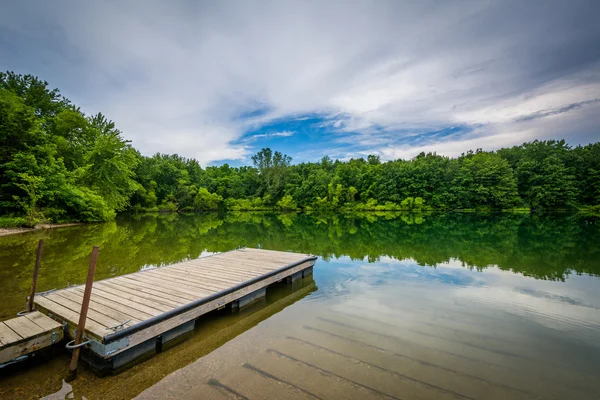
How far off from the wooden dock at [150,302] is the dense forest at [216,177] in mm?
17493

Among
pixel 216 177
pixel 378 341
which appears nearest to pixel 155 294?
pixel 378 341

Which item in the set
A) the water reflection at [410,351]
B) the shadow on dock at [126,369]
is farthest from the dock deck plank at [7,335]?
the water reflection at [410,351]

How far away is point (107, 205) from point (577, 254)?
3268cm

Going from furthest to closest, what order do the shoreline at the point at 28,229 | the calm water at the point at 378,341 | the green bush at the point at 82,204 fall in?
the green bush at the point at 82,204, the shoreline at the point at 28,229, the calm water at the point at 378,341

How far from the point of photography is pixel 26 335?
333 cm

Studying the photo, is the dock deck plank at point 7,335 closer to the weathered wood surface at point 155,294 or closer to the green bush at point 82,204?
the weathered wood surface at point 155,294

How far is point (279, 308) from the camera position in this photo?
5828 mm

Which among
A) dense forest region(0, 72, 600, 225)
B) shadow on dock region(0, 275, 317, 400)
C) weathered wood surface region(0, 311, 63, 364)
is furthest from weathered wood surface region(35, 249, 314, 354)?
dense forest region(0, 72, 600, 225)

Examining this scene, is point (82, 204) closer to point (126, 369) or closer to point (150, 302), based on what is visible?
point (150, 302)

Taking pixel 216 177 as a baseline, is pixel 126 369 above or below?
below

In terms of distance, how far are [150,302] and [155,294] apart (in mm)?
419

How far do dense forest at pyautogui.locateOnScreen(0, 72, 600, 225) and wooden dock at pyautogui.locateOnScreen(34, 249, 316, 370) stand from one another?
1749 centimetres

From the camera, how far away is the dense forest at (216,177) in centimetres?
1792

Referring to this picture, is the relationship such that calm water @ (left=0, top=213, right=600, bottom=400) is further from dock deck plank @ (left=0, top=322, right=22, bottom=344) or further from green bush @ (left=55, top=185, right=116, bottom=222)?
green bush @ (left=55, top=185, right=116, bottom=222)
